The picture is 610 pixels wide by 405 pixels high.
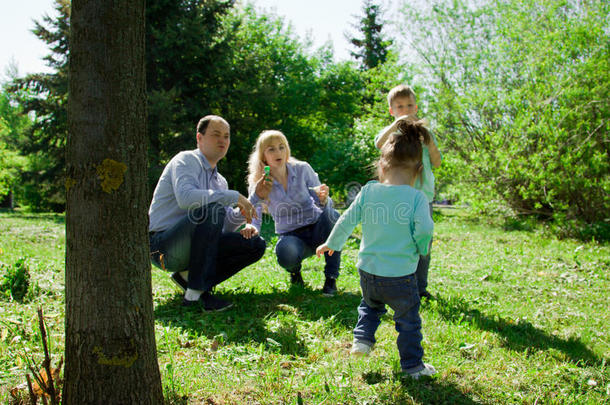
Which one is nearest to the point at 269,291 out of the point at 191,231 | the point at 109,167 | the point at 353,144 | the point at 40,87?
the point at 191,231

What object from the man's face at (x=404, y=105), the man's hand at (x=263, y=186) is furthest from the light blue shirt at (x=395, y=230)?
the man's hand at (x=263, y=186)

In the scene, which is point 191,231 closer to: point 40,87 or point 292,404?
point 292,404

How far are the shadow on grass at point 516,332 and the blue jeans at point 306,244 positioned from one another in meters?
1.00

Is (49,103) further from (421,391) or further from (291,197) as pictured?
(421,391)

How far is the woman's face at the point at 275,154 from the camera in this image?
4.32 metres

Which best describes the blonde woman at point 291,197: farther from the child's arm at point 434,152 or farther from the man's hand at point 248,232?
the child's arm at point 434,152

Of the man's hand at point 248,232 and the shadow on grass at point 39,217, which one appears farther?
the shadow on grass at point 39,217

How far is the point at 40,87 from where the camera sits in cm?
1580

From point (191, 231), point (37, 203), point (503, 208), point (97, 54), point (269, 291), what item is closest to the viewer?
point (97, 54)

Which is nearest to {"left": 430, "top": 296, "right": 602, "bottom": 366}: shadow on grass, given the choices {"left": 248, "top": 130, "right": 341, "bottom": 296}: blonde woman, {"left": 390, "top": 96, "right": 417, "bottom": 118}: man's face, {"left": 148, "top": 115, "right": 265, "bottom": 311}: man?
{"left": 248, "top": 130, "right": 341, "bottom": 296}: blonde woman

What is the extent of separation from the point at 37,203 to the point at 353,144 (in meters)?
19.4

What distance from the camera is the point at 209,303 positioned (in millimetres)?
3576

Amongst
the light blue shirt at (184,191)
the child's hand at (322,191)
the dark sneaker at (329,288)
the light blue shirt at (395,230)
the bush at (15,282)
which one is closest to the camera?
the light blue shirt at (395,230)

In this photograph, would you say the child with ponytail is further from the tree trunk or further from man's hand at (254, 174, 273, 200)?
man's hand at (254, 174, 273, 200)
